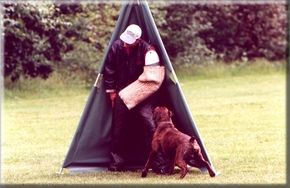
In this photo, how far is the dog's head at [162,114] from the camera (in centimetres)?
787

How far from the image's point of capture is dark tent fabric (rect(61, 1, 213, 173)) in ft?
26.9

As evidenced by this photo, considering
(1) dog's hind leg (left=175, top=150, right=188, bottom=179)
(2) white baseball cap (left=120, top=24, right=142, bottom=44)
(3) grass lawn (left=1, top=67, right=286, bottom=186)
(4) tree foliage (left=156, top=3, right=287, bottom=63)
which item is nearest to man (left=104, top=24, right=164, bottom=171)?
(2) white baseball cap (left=120, top=24, right=142, bottom=44)

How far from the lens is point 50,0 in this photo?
18.3 meters

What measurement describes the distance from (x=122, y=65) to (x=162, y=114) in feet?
2.79

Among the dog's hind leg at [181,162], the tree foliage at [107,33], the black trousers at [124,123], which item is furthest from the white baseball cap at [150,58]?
the tree foliage at [107,33]

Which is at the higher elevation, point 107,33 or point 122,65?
point 122,65

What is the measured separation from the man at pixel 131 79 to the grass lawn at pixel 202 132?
0.65 meters

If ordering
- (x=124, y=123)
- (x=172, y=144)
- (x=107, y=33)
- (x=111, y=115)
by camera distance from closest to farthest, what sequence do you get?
1. (x=172, y=144)
2. (x=124, y=123)
3. (x=111, y=115)
4. (x=107, y=33)

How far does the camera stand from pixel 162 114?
7.90 m

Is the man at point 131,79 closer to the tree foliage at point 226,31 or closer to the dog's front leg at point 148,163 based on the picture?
the dog's front leg at point 148,163

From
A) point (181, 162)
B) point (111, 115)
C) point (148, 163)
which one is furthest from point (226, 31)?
point (181, 162)

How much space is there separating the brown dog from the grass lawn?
0.20 metres

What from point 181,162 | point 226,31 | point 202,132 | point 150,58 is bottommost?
point 226,31

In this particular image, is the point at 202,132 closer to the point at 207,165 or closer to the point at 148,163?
the point at 148,163
